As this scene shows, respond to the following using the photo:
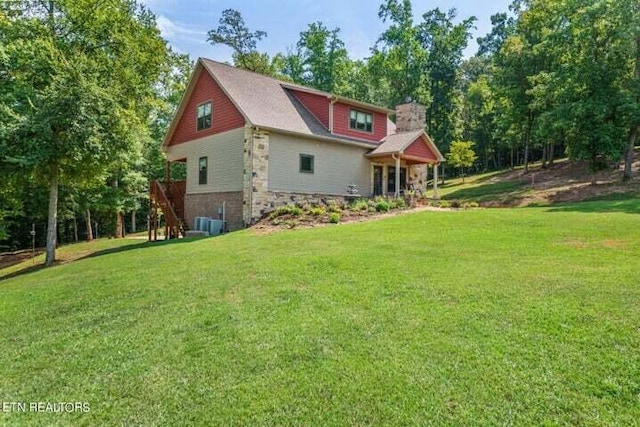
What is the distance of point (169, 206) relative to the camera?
791 inches

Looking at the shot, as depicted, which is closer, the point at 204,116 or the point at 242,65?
the point at 204,116

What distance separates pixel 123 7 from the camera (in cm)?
2217

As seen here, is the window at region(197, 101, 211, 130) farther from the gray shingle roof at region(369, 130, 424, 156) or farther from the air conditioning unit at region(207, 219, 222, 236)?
the gray shingle roof at region(369, 130, 424, 156)

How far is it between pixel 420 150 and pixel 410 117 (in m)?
3.88

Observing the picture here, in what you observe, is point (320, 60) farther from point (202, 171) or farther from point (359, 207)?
point (359, 207)

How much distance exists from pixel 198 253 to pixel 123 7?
57.5ft

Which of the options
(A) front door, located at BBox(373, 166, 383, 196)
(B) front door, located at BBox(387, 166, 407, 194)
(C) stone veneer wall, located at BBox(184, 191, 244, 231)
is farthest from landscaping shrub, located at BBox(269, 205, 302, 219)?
(B) front door, located at BBox(387, 166, 407, 194)

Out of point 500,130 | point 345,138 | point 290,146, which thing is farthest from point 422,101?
point 290,146

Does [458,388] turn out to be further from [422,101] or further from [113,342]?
[422,101]

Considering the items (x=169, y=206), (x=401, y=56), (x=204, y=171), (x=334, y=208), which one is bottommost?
(x=334, y=208)

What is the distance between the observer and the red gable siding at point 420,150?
21487 mm

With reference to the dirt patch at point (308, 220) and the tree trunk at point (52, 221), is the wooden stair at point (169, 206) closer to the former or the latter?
the tree trunk at point (52, 221)

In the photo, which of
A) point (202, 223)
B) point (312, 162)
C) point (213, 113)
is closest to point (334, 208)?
point (312, 162)

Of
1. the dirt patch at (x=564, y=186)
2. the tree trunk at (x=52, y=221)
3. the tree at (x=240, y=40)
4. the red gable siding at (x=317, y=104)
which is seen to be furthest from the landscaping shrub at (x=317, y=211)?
the tree at (x=240, y=40)
